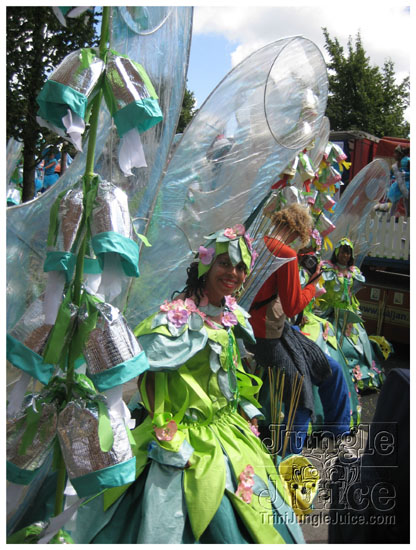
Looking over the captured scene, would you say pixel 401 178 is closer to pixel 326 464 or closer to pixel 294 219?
pixel 294 219

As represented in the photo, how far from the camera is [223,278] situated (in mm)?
2109

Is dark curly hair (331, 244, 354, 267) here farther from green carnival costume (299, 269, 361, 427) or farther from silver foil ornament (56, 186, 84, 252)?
silver foil ornament (56, 186, 84, 252)

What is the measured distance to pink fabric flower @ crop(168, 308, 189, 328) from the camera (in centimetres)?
193

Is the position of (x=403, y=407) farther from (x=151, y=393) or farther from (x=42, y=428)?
(x=151, y=393)

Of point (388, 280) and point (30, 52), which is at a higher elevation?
point (30, 52)

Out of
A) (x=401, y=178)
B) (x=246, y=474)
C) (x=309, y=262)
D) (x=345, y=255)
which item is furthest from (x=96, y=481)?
(x=401, y=178)

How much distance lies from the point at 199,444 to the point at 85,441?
0.81 meters

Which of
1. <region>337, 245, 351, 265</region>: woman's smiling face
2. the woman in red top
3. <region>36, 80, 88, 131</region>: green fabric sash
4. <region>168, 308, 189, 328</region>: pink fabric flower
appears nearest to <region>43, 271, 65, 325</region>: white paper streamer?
<region>36, 80, 88, 131</region>: green fabric sash

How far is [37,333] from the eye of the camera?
3.97 ft

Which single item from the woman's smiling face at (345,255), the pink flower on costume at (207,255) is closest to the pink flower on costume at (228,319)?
the pink flower on costume at (207,255)

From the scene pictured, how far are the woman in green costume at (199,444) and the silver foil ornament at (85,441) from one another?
2.03 feet

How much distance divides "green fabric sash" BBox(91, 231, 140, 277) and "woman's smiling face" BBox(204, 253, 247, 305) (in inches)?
36.5

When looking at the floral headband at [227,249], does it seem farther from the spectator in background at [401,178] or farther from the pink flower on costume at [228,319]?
the spectator in background at [401,178]

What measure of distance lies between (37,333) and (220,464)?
3.05ft
